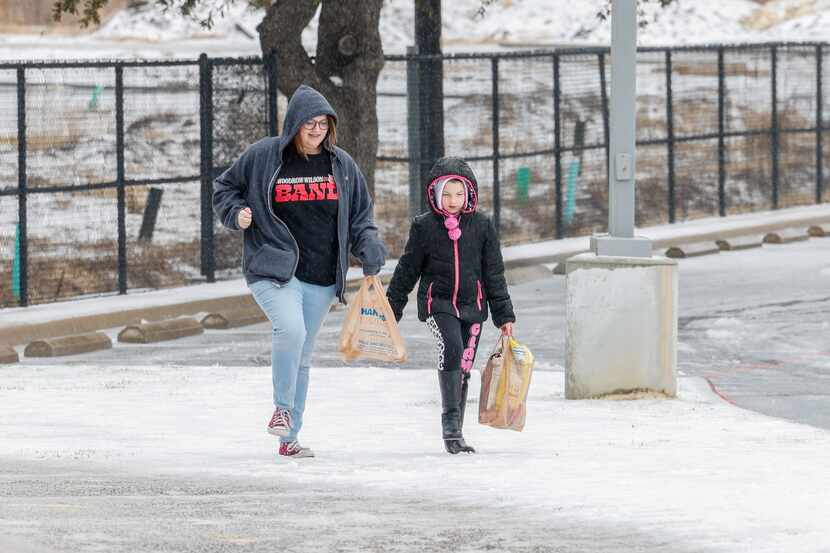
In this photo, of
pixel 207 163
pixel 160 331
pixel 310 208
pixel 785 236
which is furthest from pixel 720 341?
pixel 785 236

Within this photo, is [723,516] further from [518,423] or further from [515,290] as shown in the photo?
[515,290]

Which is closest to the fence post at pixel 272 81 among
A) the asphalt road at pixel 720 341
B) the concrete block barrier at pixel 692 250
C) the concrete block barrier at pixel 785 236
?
→ the asphalt road at pixel 720 341

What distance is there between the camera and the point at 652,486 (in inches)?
376

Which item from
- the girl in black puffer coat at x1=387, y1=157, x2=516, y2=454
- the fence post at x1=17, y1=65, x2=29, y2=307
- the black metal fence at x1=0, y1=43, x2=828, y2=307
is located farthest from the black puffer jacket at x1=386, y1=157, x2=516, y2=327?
the fence post at x1=17, y1=65, x2=29, y2=307

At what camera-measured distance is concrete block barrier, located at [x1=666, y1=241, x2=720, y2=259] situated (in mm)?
23609

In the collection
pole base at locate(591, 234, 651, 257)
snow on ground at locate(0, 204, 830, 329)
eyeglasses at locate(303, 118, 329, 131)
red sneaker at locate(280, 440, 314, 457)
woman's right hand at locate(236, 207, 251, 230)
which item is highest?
eyeglasses at locate(303, 118, 329, 131)

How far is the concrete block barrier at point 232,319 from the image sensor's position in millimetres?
18156

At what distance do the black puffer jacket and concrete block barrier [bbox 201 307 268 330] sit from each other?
7836 mm

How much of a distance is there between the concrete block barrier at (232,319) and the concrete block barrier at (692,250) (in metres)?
6.43

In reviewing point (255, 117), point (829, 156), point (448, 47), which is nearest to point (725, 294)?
point (255, 117)

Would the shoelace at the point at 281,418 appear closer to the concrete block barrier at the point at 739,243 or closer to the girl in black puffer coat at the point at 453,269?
the girl in black puffer coat at the point at 453,269

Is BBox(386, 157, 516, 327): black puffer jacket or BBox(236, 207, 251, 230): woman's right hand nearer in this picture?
BBox(236, 207, 251, 230): woman's right hand

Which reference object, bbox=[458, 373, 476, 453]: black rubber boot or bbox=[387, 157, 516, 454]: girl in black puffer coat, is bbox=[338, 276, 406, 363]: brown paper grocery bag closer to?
bbox=[387, 157, 516, 454]: girl in black puffer coat

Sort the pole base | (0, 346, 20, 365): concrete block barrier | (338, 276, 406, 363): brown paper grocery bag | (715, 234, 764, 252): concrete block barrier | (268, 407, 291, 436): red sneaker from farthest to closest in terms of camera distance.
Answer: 1. (715, 234, 764, 252): concrete block barrier
2. (0, 346, 20, 365): concrete block barrier
3. the pole base
4. (338, 276, 406, 363): brown paper grocery bag
5. (268, 407, 291, 436): red sneaker
